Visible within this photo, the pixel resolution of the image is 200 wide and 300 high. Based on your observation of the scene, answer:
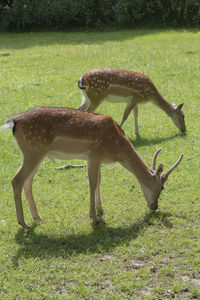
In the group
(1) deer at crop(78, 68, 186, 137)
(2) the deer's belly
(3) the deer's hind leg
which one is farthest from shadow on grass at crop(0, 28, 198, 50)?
(3) the deer's hind leg

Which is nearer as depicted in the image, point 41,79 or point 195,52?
point 41,79

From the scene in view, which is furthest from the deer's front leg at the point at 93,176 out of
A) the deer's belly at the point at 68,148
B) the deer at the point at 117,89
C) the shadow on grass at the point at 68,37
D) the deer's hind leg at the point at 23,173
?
the shadow on grass at the point at 68,37

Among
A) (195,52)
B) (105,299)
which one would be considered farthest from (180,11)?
(105,299)

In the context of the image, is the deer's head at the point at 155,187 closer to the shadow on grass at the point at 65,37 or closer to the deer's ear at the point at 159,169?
the deer's ear at the point at 159,169

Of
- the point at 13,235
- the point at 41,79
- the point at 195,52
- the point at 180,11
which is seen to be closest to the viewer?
the point at 13,235

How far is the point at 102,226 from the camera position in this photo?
6.55 metres

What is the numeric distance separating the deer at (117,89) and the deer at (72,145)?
3211 millimetres

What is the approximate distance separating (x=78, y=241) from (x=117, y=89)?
4.35m

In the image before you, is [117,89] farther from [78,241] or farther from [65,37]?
[65,37]

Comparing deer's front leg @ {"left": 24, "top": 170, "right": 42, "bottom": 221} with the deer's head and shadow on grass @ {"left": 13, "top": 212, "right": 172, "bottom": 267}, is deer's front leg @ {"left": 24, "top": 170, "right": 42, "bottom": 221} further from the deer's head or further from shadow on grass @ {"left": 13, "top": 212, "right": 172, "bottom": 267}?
the deer's head

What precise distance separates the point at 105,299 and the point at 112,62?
11.0 metres

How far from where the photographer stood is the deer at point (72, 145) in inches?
244

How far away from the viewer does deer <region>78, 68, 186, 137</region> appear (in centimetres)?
973

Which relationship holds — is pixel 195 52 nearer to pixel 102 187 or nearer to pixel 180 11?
pixel 180 11
